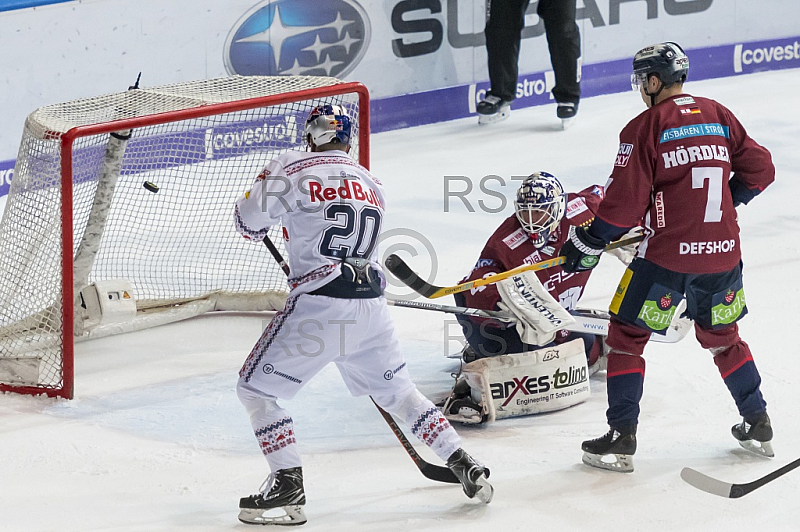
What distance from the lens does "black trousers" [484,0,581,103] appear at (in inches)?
306

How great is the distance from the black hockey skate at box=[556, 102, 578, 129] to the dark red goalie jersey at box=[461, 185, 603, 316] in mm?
3644

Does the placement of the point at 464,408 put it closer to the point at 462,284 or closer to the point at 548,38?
the point at 462,284

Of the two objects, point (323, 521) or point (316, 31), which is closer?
point (323, 521)

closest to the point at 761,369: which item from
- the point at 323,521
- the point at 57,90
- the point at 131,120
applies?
the point at 323,521

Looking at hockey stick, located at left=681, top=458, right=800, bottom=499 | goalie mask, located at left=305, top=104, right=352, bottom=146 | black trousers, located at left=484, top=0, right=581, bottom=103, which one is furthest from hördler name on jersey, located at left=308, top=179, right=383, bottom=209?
black trousers, located at left=484, top=0, right=581, bottom=103

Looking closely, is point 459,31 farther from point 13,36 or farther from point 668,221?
point 668,221

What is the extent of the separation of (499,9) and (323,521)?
5.08 m

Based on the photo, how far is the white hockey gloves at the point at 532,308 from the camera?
4.00 metres

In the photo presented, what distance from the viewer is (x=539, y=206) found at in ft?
13.5

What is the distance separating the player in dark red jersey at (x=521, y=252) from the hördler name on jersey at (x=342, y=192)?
855mm

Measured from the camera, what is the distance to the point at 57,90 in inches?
257

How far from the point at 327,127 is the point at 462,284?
76 centimetres
